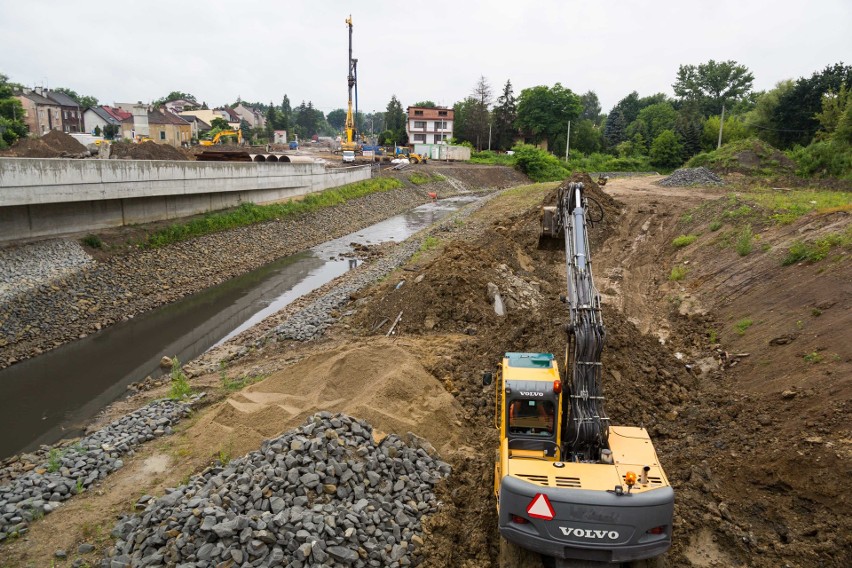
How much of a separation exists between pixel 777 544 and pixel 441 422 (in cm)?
579

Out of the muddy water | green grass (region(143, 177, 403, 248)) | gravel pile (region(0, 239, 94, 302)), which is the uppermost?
green grass (region(143, 177, 403, 248))

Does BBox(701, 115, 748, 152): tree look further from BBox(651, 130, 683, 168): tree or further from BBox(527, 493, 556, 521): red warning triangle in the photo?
BBox(527, 493, 556, 521): red warning triangle

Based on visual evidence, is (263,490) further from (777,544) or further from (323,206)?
(323,206)

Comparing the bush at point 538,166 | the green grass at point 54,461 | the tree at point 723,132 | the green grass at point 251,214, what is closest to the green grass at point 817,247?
the green grass at point 54,461

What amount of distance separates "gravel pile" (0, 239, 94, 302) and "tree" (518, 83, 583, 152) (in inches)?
2988

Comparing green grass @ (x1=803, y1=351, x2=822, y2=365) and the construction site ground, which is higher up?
green grass @ (x1=803, y1=351, x2=822, y2=365)

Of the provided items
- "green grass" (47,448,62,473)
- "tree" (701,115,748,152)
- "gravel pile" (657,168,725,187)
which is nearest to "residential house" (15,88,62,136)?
"gravel pile" (657,168,725,187)

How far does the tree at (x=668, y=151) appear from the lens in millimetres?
67312

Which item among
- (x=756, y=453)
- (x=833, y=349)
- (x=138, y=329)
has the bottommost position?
(x=138, y=329)

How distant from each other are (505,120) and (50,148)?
6718cm

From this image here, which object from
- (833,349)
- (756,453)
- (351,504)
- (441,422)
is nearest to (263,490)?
(351,504)

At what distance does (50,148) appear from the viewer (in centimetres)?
4241

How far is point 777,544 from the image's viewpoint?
26.3 ft

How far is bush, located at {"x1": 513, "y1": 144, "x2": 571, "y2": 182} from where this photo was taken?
7444 cm
